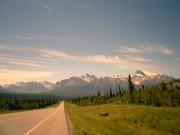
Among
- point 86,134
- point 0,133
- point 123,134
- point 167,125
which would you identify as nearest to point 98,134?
point 86,134

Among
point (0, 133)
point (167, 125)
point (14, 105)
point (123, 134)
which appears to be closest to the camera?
point (0, 133)

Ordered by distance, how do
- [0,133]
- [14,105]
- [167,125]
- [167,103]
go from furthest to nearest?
[14,105] → [167,103] → [167,125] → [0,133]

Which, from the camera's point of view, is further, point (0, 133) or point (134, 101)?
point (134, 101)

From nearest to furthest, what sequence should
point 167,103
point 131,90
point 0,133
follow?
1. point 0,133
2. point 167,103
3. point 131,90

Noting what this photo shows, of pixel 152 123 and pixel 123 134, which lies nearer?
pixel 123 134

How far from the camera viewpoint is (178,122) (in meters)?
32.8

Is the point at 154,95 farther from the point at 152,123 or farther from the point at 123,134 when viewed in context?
the point at 123,134

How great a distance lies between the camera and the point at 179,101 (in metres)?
110

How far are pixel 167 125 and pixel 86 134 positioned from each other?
15813mm

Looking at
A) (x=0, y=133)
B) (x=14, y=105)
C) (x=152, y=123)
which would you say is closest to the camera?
Answer: (x=0, y=133)

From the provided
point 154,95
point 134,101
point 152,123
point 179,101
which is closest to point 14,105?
point 134,101

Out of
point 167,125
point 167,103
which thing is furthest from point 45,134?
point 167,103

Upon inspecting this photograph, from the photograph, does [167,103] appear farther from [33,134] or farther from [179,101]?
[33,134]

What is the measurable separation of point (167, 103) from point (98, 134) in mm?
95957
